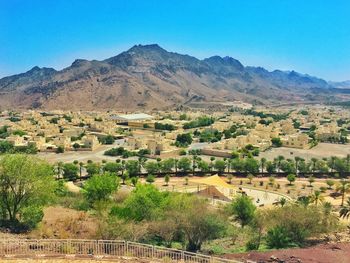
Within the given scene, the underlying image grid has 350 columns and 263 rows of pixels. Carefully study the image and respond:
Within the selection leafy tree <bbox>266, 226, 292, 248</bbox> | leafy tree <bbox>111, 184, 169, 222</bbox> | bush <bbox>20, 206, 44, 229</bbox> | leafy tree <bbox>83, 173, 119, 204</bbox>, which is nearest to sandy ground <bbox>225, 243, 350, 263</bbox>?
leafy tree <bbox>266, 226, 292, 248</bbox>

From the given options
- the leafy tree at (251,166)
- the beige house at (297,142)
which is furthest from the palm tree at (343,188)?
the beige house at (297,142)

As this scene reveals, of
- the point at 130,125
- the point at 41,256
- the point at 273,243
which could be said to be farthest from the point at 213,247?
the point at 130,125

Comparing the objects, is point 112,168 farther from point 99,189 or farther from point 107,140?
point 107,140

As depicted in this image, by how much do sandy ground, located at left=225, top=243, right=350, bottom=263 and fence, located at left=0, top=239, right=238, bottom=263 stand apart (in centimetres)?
217

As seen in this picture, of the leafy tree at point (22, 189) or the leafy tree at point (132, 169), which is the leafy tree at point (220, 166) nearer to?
the leafy tree at point (132, 169)

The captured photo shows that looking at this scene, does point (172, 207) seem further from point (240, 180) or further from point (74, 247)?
point (240, 180)

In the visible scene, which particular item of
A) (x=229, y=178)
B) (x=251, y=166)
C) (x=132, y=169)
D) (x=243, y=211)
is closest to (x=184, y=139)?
→ (x=251, y=166)

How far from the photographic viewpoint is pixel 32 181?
22.2 metres

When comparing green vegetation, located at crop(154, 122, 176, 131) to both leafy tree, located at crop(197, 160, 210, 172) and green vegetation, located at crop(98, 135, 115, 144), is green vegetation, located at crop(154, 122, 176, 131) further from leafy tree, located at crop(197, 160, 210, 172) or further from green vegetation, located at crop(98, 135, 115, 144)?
leafy tree, located at crop(197, 160, 210, 172)

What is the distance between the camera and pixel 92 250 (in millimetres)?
16844

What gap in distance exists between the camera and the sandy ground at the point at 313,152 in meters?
72.9

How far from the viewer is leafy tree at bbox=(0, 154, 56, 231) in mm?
21875

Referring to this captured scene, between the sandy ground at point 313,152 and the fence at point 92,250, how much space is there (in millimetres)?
55407

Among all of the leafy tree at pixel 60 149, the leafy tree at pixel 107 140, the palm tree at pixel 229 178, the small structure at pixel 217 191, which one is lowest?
the palm tree at pixel 229 178
